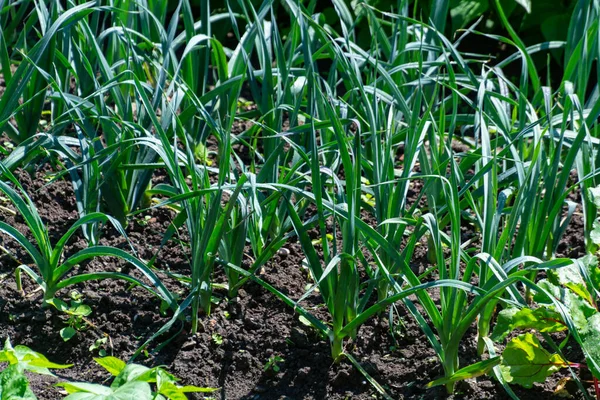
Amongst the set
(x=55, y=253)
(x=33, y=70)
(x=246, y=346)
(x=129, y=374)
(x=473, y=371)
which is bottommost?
(x=246, y=346)

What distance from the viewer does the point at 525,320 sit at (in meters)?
1.80

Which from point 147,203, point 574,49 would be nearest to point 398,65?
point 574,49

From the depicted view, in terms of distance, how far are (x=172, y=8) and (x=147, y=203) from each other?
1628 millimetres

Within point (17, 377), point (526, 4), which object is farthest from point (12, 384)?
point (526, 4)

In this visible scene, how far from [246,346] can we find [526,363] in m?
0.67

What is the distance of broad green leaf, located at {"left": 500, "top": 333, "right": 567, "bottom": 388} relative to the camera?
1827mm

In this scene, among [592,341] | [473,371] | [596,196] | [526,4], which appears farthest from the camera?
[526,4]

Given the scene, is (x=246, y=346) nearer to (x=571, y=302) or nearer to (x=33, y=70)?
(x=571, y=302)

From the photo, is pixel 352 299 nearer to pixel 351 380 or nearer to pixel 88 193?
pixel 351 380

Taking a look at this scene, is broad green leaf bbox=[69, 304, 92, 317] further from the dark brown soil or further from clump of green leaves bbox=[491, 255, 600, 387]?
clump of green leaves bbox=[491, 255, 600, 387]

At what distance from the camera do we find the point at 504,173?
7.45 ft

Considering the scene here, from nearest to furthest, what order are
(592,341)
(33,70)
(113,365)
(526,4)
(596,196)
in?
(113,365), (592,341), (596,196), (33,70), (526,4)

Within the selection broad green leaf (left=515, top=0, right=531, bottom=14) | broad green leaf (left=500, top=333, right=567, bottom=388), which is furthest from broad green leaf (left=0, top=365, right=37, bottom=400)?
broad green leaf (left=515, top=0, right=531, bottom=14)

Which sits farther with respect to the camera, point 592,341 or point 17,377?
point 592,341
